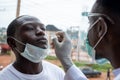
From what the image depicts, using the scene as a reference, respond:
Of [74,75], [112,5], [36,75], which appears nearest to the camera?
[112,5]

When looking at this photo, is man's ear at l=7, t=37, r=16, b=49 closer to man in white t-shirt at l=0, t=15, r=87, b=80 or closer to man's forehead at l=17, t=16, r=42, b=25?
man in white t-shirt at l=0, t=15, r=87, b=80

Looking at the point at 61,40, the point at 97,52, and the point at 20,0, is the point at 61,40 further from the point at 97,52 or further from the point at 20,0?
the point at 20,0

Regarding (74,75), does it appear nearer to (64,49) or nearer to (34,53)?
(64,49)

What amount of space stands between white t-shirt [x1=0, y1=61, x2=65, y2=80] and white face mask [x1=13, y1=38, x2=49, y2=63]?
0.08 metres

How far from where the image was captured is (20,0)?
119 inches

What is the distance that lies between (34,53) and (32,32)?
5.1 inches

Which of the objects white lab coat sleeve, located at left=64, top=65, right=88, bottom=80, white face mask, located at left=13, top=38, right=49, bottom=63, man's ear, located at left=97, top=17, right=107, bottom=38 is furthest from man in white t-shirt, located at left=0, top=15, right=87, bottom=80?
man's ear, located at left=97, top=17, right=107, bottom=38

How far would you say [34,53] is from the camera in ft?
5.32

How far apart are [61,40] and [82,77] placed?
0.27 meters

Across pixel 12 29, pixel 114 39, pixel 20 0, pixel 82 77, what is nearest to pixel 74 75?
pixel 82 77

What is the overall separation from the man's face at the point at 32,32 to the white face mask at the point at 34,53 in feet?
0.08

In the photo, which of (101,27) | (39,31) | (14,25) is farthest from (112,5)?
(14,25)

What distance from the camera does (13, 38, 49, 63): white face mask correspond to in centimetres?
159

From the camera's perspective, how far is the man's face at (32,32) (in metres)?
1.58
